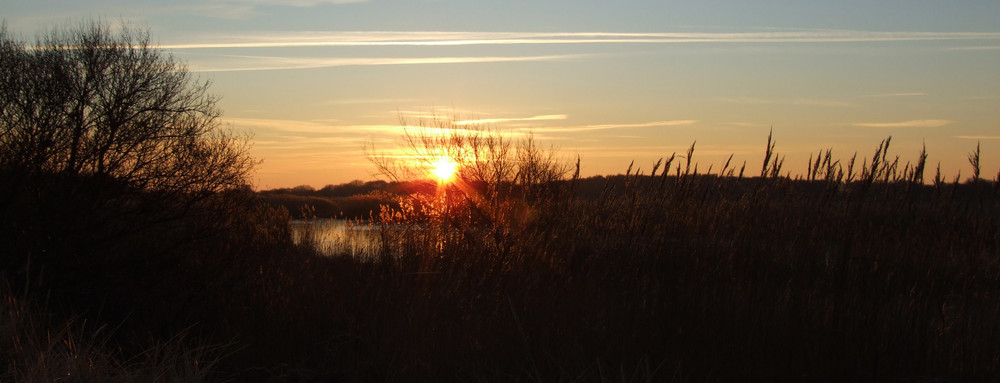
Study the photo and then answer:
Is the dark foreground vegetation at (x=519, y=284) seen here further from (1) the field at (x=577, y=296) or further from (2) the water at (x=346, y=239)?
(2) the water at (x=346, y=239)

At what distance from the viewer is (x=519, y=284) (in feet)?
20.1

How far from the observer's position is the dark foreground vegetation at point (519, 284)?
4.49 meters

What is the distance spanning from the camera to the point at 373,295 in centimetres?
657

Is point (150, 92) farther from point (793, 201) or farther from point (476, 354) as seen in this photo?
point (793, 201)

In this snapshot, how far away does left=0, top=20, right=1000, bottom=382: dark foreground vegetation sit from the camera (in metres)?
4.49

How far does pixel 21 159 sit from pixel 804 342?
7.87 metres

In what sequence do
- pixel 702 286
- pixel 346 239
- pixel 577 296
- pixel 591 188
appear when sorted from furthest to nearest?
pixel 591 188 < pixel 346 239 < pixel 577 296 < pixel 702 286

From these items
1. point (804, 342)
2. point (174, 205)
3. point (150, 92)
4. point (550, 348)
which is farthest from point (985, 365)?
point (150, 92)

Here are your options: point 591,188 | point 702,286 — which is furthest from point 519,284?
point 591,188

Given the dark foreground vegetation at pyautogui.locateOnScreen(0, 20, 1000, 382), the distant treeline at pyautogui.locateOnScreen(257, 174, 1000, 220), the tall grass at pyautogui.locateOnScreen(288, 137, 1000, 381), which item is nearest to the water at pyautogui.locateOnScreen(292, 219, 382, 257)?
the distant treeline at pyautogui.locateOnScreen(257, 174, 1000, 220)

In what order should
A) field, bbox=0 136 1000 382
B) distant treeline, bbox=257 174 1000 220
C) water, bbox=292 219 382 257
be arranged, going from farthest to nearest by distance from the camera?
1. water, bbox=292 219 382 257
2. distant treeline, bbox=257 174 1000 220
3. field, bbox=0 136 1000 382

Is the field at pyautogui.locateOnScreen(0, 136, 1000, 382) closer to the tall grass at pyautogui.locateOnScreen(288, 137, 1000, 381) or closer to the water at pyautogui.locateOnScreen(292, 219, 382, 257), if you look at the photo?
the tall grass at pyautogui.locateOnScreen(288, 137, 1000, 381)

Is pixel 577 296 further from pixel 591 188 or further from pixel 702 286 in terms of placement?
pixel 591 188

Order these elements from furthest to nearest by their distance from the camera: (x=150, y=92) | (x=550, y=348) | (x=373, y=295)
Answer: (x=150, y=92), (x=373, y=295), (x=550, y=348)
